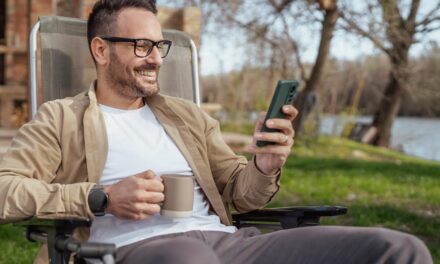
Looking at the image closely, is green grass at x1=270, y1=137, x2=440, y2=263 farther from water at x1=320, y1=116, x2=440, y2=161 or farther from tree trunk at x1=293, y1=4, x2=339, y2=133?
water at x1=320, y1=116, x2=440, y2=161

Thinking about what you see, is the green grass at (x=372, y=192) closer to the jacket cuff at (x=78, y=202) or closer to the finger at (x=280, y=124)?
the finger at (x=280, y=124)

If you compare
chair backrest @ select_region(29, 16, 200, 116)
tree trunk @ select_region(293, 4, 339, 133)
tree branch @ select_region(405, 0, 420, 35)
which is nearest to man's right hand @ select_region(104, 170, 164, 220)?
chair backrest @ select_region(29, 16, 200, 116)

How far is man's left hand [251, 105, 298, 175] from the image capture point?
88.4 inches

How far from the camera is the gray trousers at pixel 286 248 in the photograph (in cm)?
207

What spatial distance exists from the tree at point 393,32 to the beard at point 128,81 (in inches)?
370

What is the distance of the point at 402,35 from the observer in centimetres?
1279

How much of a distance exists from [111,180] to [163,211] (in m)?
0.32

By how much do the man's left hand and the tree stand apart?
9.47 meters

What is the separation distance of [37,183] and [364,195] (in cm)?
498

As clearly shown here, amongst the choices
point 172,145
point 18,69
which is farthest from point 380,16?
point 172,145

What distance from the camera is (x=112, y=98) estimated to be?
267 centimetres

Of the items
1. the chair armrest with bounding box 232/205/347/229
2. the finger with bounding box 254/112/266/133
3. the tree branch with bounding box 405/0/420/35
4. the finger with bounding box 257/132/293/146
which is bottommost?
the chair armrest with bounding box 232/205/347/229

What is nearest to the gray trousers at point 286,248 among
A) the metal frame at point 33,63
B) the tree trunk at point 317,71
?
the metal frame at point 33,63

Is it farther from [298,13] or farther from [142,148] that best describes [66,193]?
[298,13]
